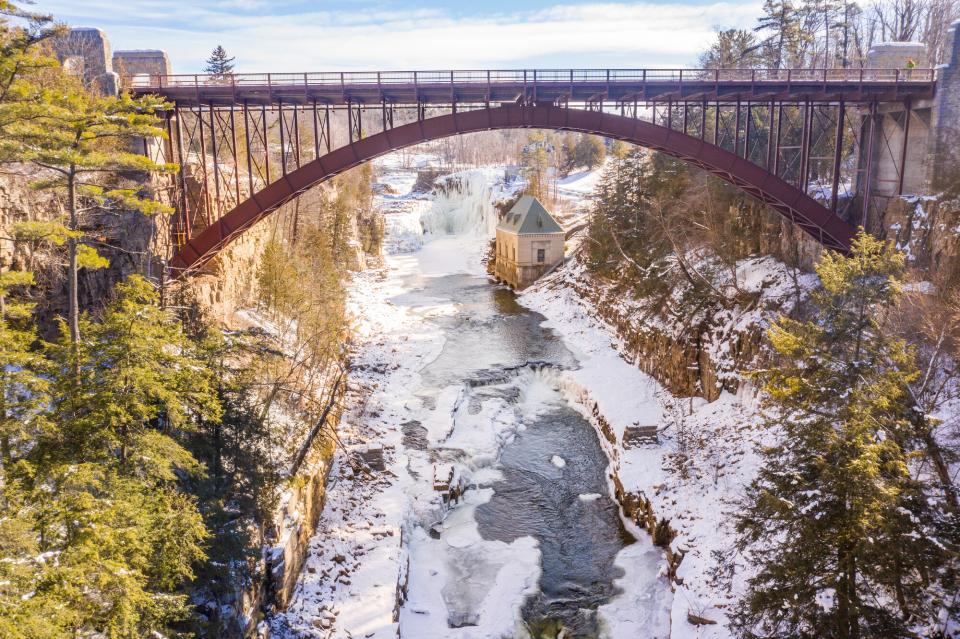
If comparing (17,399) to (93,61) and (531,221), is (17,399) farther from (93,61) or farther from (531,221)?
(531,221)

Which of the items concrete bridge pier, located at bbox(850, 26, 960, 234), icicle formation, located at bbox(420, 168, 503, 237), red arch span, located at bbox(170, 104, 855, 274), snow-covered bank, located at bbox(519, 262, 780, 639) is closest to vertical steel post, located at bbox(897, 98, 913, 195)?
concrete bridge pier, located at bbox(850, 26, 960, 234)

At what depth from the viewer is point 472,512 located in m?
20.6

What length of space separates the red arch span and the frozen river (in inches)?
355

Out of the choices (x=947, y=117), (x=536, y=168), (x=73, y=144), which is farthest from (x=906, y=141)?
(x=536, y=168)

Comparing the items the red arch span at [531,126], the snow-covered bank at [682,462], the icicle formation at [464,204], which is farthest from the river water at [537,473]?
the icicle formation at [464,204]

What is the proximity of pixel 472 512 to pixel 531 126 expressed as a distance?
15143mm

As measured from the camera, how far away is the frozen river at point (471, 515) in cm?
1591

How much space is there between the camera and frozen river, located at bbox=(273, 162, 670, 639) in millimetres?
15914

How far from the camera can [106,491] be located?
9828mm

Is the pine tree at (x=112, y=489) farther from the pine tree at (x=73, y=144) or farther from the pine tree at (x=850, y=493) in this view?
the pine tree at (x=850, y=493)

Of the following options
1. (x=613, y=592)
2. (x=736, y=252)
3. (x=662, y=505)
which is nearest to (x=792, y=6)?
(x=736, y=252)

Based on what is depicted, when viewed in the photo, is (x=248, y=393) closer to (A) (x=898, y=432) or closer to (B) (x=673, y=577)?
(B) (x=673, y=577)

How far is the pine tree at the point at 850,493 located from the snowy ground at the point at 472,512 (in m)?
4.27

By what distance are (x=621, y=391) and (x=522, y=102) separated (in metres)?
13.2
